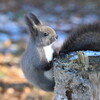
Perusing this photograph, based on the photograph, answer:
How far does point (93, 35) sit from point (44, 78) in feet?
1.92

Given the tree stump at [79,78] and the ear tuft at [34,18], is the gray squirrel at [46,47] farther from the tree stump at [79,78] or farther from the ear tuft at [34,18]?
the tree stump at [79,78]

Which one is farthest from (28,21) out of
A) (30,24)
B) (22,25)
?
(22,25)

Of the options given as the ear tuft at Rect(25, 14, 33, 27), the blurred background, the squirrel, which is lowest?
the blurred background

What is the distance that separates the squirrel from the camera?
3.35m

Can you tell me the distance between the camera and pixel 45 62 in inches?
131

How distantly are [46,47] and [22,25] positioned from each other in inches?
212

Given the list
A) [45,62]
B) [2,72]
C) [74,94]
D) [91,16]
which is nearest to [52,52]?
[45,62]

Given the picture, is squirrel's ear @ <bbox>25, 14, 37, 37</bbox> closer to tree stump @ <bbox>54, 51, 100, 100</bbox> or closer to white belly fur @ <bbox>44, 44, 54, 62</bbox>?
white belly fur @ <bbox>44, 44, 54, 62</bbox>

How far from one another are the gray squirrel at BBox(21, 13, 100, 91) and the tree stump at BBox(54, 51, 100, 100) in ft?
1.04

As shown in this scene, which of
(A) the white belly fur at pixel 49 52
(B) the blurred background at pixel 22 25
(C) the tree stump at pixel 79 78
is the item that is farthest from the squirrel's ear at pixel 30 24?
(B) the blurred background at pixel 22 25

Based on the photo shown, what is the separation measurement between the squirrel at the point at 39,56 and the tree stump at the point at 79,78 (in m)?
0.38

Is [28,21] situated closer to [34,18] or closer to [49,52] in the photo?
[34,18]

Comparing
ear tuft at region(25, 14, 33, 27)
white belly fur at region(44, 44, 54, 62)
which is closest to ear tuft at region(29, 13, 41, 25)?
ear tuft at region(25, 14, 33, 27)

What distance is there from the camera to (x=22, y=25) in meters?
8.80
